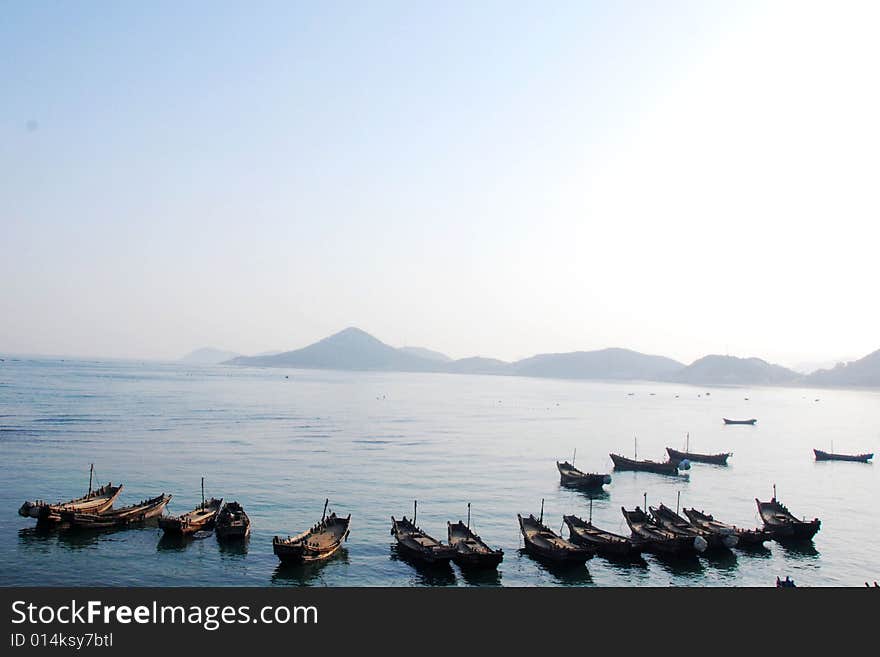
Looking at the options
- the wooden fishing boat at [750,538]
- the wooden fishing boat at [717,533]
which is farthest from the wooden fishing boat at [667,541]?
the wooden fishing boat at [750,538]

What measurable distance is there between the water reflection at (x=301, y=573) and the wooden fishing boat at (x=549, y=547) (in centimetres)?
1457

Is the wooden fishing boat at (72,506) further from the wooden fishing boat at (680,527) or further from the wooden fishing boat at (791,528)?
the wooden fishing boat at (791,528)

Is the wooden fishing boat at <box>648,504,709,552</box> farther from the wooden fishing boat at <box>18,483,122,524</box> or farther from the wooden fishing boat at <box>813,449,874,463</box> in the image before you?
the wooden fishing boat at <box>813,449,874,463</box>

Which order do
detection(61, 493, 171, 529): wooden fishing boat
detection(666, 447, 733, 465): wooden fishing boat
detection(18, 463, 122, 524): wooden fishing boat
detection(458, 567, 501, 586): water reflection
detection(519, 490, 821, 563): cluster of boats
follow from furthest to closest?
detection(666, 447, 733, 465): wooden fishing boat < detection(61, 493, 171, 529): wooden fishing boat < detection(18, 463, 122, 524): wooden fishing boat < detection(519, 490, 821, 563): cluster of boats < detection(458, 567, 501, 586): water reflection

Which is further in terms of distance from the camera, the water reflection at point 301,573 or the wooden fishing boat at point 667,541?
the wooden fishing boat at point 667,541

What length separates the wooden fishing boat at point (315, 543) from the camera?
43.8 m

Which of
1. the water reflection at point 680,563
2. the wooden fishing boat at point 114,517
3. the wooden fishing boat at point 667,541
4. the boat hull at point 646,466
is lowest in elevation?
the boat hull at point 646,466

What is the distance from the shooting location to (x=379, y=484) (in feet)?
246

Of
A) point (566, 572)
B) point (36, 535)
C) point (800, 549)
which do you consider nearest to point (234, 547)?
point (36, 535)

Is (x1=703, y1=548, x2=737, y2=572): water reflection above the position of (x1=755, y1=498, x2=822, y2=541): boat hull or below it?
below

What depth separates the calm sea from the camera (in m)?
44.5

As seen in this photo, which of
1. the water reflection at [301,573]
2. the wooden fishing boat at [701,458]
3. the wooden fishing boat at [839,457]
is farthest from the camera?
the wooden fishing boat at [839,457]

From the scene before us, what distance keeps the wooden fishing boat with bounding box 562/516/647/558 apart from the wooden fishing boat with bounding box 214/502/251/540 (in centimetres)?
2687

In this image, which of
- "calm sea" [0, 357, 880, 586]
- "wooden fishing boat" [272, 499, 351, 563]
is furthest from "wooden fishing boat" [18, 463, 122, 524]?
"wooden fishing boat" [272, 499, 351, 563]
